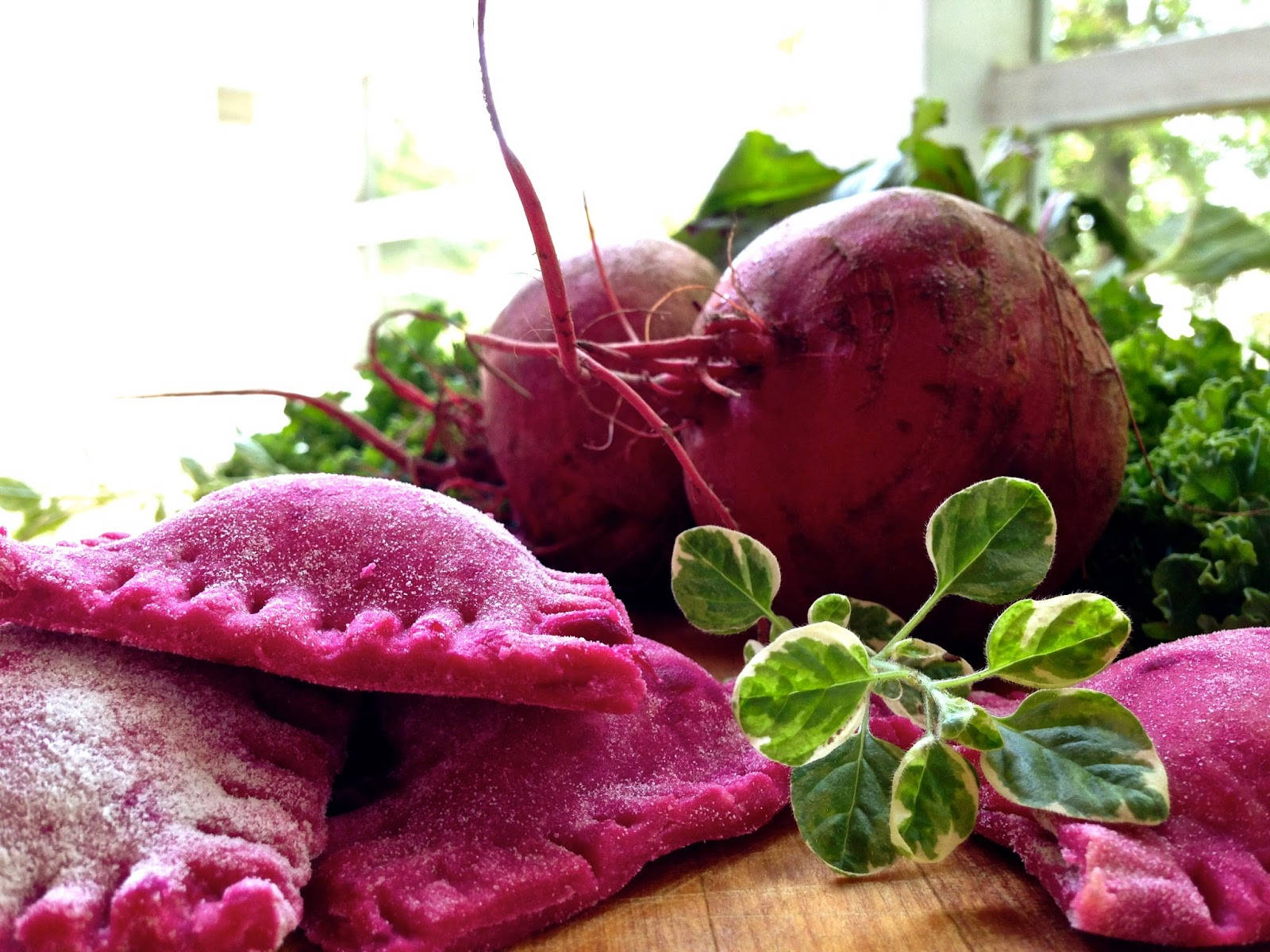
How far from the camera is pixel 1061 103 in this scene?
6.51 feet

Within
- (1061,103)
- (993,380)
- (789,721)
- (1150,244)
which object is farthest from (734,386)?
(1061,103)

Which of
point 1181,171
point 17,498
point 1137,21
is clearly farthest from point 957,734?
point 1137,21

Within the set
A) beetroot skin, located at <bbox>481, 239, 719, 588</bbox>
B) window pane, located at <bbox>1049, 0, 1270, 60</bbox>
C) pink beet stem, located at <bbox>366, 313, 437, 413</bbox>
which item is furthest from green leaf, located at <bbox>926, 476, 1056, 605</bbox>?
window pane, located at <bbox>1049, 0, 1270, 60</bbox>

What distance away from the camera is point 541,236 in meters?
0.74

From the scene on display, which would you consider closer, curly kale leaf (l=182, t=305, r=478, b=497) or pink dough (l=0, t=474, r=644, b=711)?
pink dough (l=0, t=474, r=644, b=711)

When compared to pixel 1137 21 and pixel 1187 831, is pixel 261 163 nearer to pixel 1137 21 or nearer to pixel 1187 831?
pixel 1137 21

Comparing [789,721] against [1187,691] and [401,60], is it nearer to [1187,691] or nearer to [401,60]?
[1187,691]

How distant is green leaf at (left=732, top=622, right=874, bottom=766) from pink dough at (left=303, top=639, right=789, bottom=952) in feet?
0.36

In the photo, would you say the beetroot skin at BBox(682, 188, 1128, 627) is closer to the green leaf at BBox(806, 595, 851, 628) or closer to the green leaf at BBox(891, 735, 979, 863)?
the green leaf at BBox(806, 595, 851, 628)

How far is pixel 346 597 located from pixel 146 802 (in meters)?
0.16

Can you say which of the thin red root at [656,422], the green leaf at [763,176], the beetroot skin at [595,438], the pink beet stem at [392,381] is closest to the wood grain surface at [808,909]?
the thin red root at [656,422]

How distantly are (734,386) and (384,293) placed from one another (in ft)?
8.24

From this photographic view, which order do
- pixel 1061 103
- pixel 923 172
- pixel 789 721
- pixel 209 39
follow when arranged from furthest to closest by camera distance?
1. pixel 209 39
2. pixel 1061 103
3. pixel 923 172
4. pixel 789 721

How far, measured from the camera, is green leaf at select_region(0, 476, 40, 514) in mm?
1350
